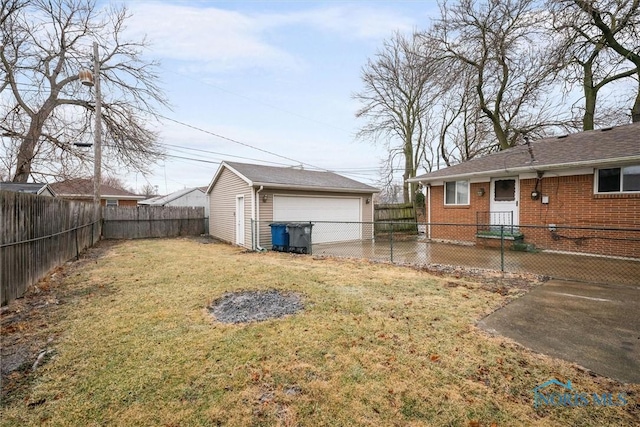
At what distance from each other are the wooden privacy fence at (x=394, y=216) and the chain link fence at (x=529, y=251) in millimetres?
3166

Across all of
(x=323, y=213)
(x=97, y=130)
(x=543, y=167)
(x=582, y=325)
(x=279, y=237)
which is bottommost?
(x=582, y=325)

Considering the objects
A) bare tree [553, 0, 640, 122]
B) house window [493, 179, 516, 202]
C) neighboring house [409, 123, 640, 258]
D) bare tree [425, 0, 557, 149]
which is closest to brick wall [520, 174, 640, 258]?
neighboring house [409, 123, 640, 258]

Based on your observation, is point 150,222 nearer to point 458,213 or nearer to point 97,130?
point 97,130

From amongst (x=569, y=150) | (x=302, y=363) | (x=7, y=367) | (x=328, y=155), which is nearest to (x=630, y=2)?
(x=569, y=150)

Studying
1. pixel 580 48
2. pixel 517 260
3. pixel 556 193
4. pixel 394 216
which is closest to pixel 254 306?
pixel 517 260

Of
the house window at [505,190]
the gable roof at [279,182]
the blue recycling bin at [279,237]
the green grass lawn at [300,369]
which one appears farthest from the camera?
the gable roof at [279,182]

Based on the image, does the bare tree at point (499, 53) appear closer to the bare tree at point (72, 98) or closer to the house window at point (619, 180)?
the house window at point (619, 180)

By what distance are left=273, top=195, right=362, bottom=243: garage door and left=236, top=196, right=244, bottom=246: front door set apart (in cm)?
159

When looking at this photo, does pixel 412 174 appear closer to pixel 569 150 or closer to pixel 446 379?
pixel 569 150

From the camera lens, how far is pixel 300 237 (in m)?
9.91

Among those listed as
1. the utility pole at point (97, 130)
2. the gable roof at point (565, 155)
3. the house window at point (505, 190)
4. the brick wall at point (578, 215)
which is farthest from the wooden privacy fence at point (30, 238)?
the house window at point (505, 190)

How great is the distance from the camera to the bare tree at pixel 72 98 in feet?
Answer: 44.2

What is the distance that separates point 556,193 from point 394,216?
8052 mm

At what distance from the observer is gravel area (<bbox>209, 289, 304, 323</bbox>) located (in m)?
4.09
